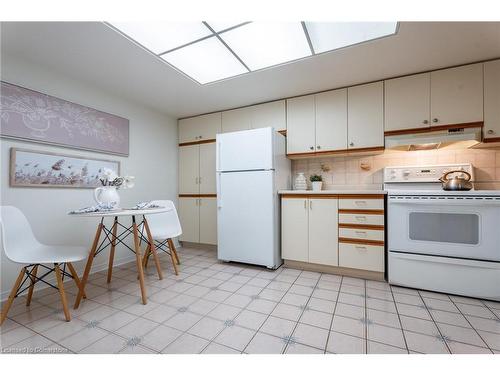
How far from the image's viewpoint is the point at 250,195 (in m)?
2.76

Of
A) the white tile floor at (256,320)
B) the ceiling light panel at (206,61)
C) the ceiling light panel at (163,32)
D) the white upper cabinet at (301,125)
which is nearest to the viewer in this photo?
the white tile floor at (256,320)

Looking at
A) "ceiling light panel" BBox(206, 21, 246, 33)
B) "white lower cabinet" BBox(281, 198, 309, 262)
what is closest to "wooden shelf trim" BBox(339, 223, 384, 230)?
"white lower cabinet" BBox(281, 198, 309, 262)

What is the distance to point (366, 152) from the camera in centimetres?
269

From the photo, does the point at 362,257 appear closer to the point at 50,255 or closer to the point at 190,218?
the point at 190,218

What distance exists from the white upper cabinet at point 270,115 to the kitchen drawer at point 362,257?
1.74 m

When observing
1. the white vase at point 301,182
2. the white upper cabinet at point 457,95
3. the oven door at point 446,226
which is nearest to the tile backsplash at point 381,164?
the white vase at point 301,182

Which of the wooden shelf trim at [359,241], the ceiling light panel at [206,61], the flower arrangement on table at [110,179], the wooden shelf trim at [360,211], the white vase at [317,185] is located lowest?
the wooden shelf trim at [359,241]

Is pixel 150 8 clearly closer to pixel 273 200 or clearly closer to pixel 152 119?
pixel 273 200

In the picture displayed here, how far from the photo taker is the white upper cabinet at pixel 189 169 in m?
3.74

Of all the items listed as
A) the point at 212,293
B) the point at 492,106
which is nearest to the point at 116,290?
the point at 212,293

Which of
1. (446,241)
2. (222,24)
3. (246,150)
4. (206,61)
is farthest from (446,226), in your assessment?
(206,61)

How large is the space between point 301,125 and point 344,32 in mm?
1272

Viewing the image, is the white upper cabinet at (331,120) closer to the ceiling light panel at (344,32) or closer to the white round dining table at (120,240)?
the ceiling light panel at (344,32)

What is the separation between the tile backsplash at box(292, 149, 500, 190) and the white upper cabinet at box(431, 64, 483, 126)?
1.44ft
